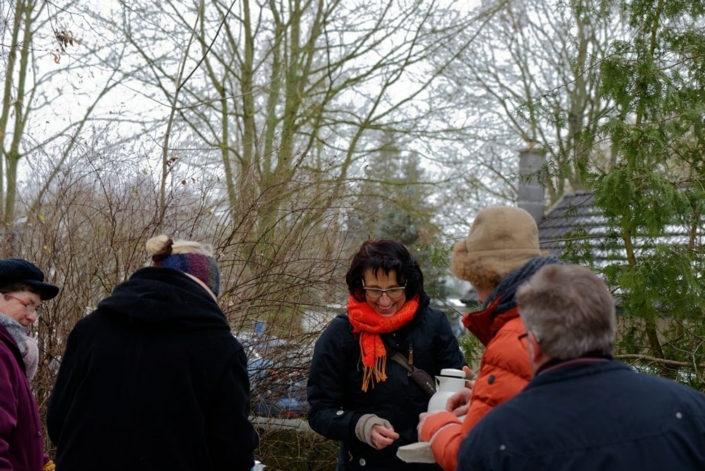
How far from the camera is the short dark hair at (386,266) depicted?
3.56 m

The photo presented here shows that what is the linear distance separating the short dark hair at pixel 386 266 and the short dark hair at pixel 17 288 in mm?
1359

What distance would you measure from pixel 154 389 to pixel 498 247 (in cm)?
122

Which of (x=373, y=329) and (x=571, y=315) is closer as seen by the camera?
(x=571, y=315)

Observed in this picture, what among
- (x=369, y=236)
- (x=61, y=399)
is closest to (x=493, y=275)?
(x=61, y=399)

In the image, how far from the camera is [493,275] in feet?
8.27

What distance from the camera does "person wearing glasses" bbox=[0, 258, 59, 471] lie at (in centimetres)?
294

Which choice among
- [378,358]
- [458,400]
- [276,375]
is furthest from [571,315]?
[276,375]

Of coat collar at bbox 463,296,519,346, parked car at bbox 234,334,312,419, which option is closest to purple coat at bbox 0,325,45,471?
coat collar at bbox 463,296,519,346

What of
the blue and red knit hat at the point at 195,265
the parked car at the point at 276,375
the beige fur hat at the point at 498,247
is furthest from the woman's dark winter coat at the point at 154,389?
the parked car at the point at 276,375

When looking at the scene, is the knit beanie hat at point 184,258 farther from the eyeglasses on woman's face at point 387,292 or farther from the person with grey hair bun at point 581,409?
the person with grey hair bun at point 581,409

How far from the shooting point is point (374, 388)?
3.44m

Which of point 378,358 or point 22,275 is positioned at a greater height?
point 22,275

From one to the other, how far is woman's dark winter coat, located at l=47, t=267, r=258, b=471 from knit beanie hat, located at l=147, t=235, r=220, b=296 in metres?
0.13

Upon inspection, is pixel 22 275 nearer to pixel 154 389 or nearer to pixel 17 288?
pixel 17 288
